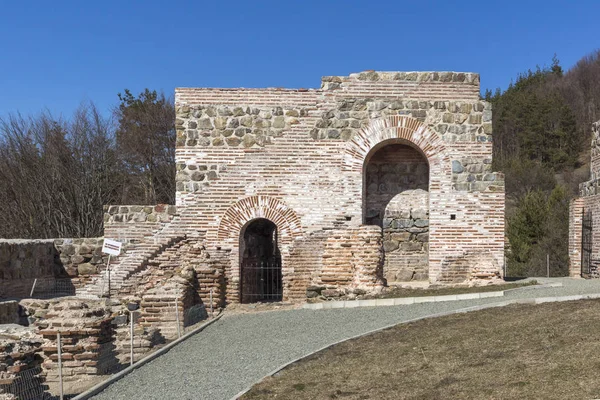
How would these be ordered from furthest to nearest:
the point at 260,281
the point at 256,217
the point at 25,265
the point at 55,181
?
the point at 55,181
the point at 260,281
the point at 25,265
the point at 256,217

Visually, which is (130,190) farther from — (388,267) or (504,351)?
(504,351)

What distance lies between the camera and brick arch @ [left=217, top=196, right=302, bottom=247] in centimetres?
1571

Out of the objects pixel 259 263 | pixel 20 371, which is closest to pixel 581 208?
pixel 259 263

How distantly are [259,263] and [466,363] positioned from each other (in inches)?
427

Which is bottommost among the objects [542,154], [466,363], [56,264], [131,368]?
[131,368]

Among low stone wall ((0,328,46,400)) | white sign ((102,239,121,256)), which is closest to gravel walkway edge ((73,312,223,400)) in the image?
low stone wall ((0,328,46,400))

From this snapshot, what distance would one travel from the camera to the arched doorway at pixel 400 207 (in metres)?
16.8

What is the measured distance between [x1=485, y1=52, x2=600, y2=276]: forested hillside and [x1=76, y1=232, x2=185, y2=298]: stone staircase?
722 inches

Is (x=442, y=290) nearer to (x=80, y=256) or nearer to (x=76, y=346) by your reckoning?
(x=76, y=346)

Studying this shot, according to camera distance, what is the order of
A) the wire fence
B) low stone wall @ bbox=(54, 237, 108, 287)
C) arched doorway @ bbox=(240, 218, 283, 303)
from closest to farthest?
the wire fence < arched doorway @ bbox=(240, 218, 283, 303) < low stone wall @ bbox=(54, 237, 108, 287)

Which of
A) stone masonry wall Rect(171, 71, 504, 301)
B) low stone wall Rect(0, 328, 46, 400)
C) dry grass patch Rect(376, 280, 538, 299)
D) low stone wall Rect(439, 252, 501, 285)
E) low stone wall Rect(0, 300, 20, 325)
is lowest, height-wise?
low stone wall Rect(0, 300, 20, 325)

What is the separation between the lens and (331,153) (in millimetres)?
15805

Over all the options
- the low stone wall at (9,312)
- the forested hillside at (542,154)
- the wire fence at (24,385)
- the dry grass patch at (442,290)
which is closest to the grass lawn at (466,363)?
the wire fence at (24,385)

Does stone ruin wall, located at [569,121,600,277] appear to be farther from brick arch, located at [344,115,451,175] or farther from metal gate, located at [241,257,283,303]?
metal gate, located at [241,257,283,303]
